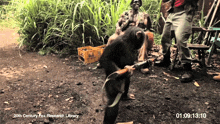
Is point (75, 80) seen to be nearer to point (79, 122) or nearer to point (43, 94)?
point (43, 94)

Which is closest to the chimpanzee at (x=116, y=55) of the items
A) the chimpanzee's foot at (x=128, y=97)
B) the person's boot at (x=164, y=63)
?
the chimpanzee's foot at (x=128, y=97)

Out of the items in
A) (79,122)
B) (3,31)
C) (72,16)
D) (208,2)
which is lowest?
(79,122)

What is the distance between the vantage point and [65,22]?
373cm

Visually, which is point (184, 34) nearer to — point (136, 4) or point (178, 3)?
point (178, 3)

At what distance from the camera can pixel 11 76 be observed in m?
2.88

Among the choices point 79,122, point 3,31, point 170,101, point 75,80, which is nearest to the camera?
point 79,122

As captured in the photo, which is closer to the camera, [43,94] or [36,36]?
[43,94]

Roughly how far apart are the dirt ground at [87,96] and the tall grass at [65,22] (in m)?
0.73

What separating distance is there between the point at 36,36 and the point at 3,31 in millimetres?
2888

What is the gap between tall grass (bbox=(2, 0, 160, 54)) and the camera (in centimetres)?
378

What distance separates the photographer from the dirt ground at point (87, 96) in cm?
189

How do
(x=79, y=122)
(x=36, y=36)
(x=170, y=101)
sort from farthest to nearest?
(x=36, y=36) < (x=170, y=101) < (x=79, y=122)

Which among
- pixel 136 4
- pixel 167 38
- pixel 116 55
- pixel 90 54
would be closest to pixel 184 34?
pixel 167 38

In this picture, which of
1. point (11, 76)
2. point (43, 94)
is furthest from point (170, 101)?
point (11, 76)
